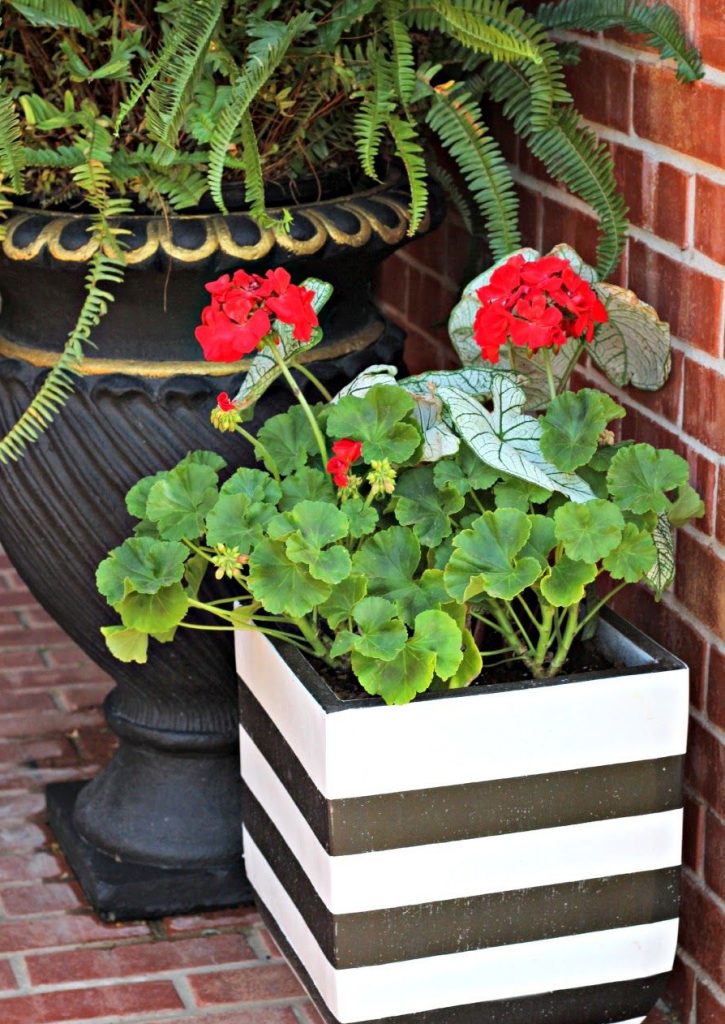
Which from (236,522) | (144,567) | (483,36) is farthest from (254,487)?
(483,36)

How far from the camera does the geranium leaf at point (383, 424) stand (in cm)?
173

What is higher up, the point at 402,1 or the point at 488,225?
the point at 402,1

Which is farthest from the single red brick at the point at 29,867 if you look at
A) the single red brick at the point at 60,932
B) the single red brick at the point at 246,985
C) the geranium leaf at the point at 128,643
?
the geranium leaf at the point at 128,643

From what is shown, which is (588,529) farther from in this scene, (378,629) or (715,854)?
(715,854)

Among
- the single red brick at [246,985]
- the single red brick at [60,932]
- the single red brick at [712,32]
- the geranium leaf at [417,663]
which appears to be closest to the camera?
the geranium leaf at [417,663]

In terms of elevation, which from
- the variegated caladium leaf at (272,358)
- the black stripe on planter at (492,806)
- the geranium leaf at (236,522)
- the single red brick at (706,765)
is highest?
the variegated caladium leaf at (272,358)

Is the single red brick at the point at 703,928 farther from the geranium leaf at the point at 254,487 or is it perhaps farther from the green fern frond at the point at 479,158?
the green fern frond at the point at 479,158

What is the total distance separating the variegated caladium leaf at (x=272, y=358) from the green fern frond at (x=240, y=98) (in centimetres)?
17

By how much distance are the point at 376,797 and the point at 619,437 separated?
2.22 ft

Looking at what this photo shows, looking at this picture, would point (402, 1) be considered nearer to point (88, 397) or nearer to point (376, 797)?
point (88, 397)

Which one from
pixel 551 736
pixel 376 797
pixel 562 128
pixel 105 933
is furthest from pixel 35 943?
pixel 562 128

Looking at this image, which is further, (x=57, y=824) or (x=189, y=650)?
(x=57, y=824)

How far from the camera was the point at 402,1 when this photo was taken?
1840 millimetres

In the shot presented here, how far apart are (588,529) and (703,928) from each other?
61 cm
